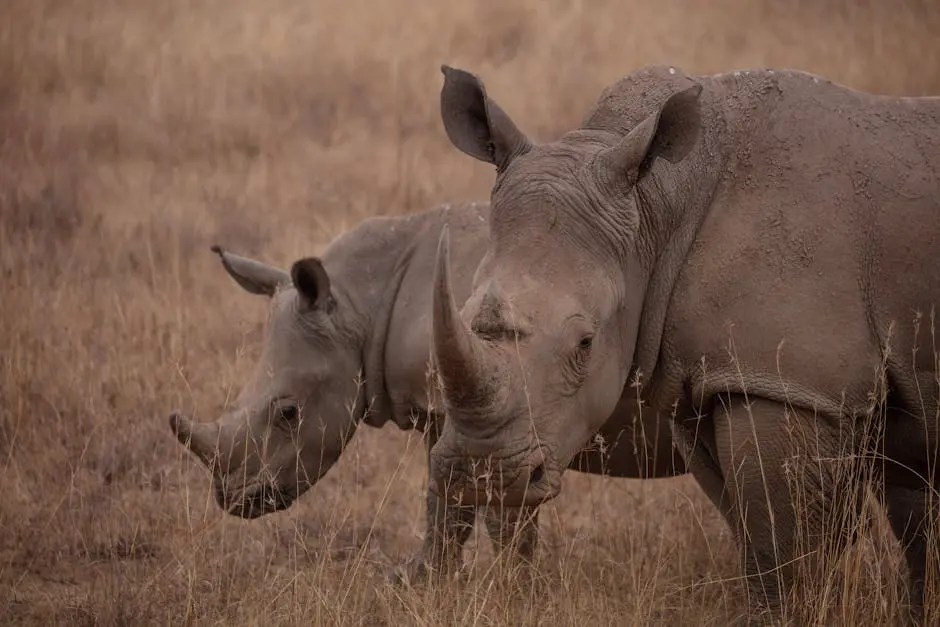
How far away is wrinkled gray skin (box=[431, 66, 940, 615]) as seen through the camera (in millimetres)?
4273

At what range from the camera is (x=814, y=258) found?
14.4 feet

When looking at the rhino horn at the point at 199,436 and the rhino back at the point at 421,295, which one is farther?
the rhino back at the point at 421,295

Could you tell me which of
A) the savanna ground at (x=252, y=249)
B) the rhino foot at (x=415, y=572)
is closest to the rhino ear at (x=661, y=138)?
the savanna ground at (x=252, y=249)

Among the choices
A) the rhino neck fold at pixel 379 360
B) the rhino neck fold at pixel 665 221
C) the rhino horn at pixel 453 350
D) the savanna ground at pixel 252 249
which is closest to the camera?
the rhino horn at pixel 453 350

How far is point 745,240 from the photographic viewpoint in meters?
4.46

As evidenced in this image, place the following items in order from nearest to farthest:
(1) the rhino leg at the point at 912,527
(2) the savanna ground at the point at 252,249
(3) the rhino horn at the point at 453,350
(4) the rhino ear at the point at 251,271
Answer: (3) the rhino horn at the point at 453,350 → (2) the savanna ground at the point at 252,249 → (1) the rhino leg at the point at 912,527 → (4) the rhino ear at the point at 251,271

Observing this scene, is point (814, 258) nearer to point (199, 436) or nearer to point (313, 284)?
point (313, 284)

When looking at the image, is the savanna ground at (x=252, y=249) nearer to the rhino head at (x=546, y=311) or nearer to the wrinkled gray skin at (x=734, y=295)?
the wrinkled gray skin at (x=734, y=295)

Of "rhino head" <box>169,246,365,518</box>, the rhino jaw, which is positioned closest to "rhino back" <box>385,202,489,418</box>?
"rhino head" <box>169,246,365,518</box>

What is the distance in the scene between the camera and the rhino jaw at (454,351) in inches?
151

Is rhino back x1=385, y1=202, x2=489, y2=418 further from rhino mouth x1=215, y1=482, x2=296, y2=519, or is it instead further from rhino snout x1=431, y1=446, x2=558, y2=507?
rhino snout x1=431, y1=446, x2=558, y2=507

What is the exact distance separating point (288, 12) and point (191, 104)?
8.70 ft

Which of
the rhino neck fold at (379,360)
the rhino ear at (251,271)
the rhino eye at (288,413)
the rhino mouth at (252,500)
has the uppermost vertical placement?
the rhino ear at (251,271)

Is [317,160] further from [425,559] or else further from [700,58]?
[425,559]
